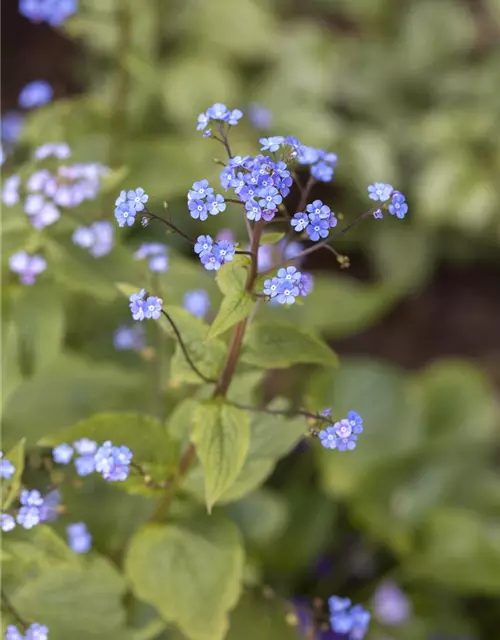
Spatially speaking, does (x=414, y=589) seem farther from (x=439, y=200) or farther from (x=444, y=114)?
(x=444, y=114)

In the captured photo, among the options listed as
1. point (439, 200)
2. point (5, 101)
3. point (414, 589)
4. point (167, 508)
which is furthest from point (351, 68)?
point (167, 508)

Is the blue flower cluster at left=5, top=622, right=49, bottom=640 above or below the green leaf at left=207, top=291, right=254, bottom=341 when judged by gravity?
below

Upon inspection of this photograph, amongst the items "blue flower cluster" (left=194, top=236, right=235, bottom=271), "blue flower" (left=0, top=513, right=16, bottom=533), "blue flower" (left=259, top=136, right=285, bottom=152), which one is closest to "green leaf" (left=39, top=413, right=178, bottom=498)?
"blue flower" (left=0, top=513, right=16, bottom=533)

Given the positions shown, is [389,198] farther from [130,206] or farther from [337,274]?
[337,274]

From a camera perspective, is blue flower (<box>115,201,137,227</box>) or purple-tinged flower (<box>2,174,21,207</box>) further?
purple-tinged flower (<box>2,174,21,207</box>)

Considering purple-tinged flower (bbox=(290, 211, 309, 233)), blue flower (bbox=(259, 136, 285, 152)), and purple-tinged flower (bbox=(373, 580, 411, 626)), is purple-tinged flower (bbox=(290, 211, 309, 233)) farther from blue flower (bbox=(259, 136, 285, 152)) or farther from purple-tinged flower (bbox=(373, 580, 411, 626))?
purple-tinged flower (bbox=(373, 580, 411, 626))

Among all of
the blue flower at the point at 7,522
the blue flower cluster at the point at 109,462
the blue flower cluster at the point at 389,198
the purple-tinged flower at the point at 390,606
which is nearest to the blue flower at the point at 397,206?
the blue flower cluster at the point at 389,198

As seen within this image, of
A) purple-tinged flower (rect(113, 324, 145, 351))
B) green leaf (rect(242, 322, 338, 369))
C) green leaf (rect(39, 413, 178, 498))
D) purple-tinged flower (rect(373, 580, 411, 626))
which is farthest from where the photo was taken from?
purple-tinged flower (rect(373, 580, 411, 626))

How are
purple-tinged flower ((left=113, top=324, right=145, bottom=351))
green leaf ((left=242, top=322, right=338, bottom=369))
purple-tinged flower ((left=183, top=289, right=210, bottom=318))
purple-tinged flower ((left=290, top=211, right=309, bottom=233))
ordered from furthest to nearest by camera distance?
purple-tinged flower ((left=113, top=324, right=145, bottom=351)), purple-tinged flower ((left=183, top=289, right=210, bottom=318)), green leaf ((left=242, top=322, right=338, bottom=369)), purple-tinged flower ((left=290, top=211, right=309, bottom=233))
